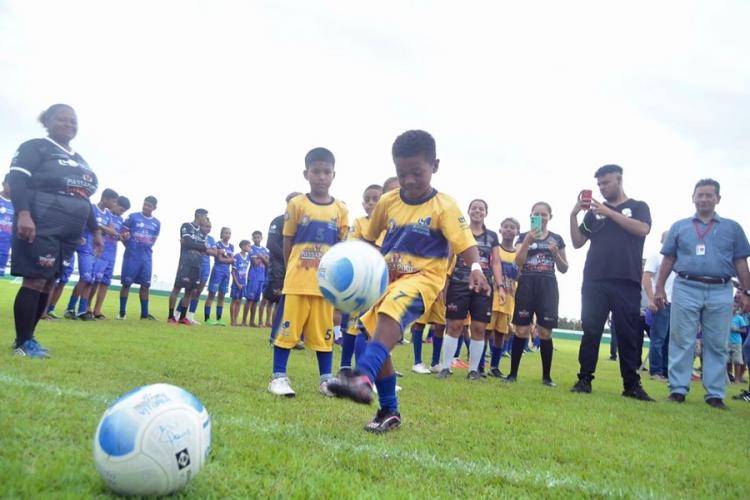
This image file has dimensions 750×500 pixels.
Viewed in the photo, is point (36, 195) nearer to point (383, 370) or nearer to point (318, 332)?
point (318, 332)

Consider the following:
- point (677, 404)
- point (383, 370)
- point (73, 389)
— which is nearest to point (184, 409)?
point (383, 370)

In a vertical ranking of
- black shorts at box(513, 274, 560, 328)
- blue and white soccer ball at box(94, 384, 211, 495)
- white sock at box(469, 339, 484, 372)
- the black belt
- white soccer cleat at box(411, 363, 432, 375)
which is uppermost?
the black belt

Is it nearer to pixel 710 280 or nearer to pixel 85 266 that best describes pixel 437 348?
pixel 710 280

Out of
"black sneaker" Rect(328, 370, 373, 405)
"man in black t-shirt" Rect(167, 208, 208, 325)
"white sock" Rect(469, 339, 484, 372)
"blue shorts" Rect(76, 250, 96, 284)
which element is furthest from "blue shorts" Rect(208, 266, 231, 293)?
"black sneaker" Rect(328, 370, 373, 405)

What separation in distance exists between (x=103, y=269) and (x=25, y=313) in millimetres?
6612

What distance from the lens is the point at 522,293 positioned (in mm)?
7629

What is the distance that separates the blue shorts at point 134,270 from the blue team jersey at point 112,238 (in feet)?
1.12

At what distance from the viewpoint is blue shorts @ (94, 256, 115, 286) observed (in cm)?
1140

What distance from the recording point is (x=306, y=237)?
208 inches

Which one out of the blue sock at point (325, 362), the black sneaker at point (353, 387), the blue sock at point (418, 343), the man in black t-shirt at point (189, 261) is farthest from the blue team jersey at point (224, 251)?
the black sneaker at point (353, 387)

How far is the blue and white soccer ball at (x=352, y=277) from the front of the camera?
3334mm

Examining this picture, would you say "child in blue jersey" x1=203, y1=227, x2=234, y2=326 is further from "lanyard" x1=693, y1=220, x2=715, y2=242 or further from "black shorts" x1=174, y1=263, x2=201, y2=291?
"lanyard" x1=693, y1=220, x2=715, y2=242

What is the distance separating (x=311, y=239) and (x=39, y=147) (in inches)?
113

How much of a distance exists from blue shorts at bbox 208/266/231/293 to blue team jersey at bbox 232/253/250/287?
1.50 m
